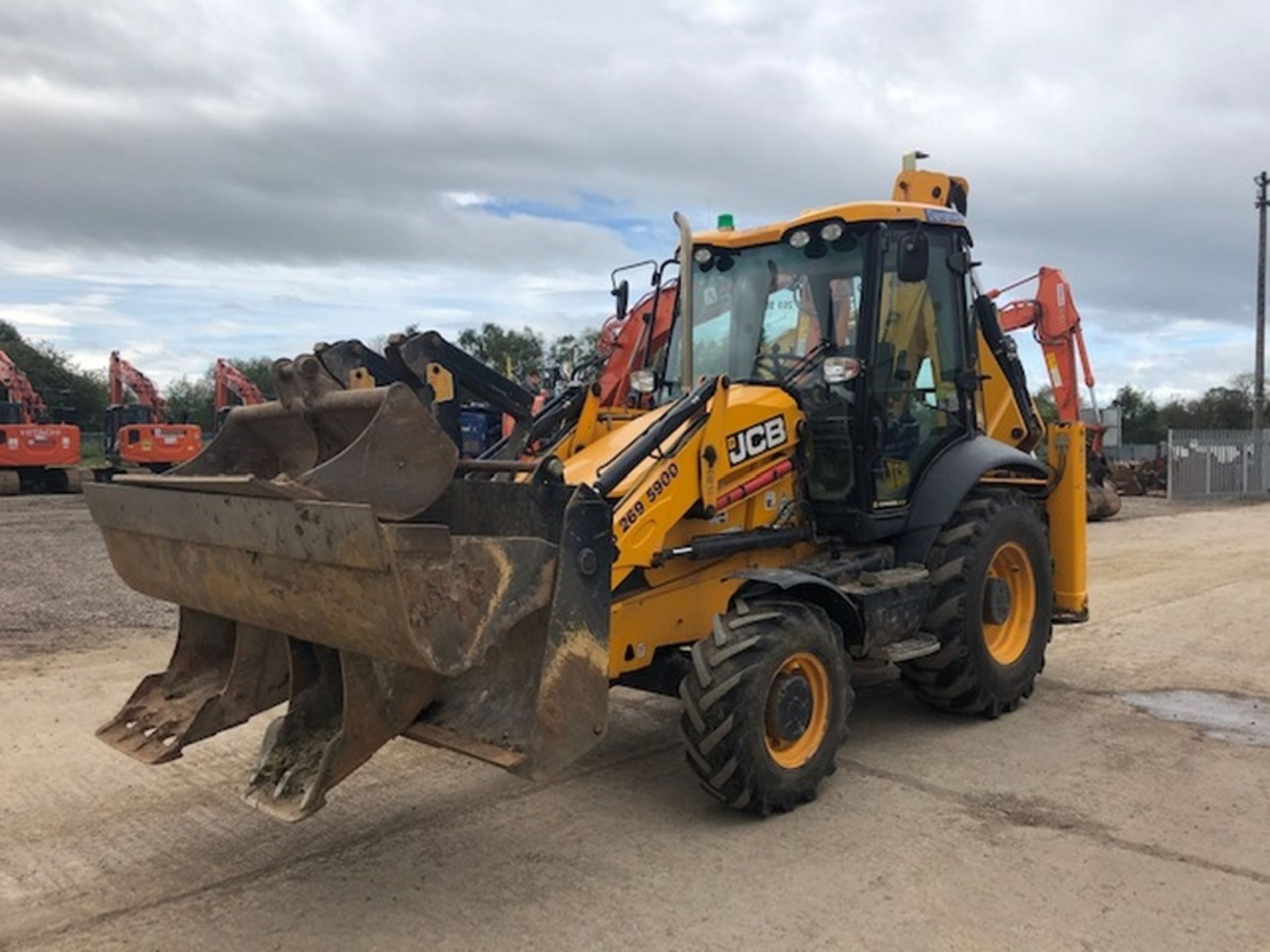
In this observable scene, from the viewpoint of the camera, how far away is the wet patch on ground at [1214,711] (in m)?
6.14

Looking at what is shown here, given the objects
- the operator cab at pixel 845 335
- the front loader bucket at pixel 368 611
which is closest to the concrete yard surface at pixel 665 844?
the front loader bucket at pixel 368 611

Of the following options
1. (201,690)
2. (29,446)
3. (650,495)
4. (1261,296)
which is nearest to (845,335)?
(650,495)

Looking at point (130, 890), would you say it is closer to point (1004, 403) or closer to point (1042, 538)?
point (1042, 538)

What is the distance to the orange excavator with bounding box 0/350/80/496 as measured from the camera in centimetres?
2523

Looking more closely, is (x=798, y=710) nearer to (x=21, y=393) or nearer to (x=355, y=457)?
(x=355, y=457)

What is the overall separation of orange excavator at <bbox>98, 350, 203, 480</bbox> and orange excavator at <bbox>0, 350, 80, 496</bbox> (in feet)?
2.79

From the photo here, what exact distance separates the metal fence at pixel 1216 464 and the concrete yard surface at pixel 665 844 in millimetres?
22371

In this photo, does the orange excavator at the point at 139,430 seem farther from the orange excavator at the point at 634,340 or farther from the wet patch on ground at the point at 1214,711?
the wet patch on ground at the point at 1214,711

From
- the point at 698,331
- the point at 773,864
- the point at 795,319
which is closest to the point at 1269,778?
the point at 773,864

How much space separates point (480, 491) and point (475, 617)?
83cm

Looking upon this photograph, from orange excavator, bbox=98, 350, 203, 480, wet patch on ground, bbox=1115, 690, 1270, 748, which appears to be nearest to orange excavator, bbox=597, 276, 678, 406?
wet patch on ground, bbox=1115, 690, 1270, 748

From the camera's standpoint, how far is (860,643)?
17.7 ft

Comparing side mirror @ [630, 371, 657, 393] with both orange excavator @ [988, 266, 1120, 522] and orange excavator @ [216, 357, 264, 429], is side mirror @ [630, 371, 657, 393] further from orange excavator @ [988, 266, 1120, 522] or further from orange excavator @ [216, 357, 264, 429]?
orange excavator @ [216, 357, 264, 429]

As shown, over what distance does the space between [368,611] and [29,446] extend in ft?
83.3
